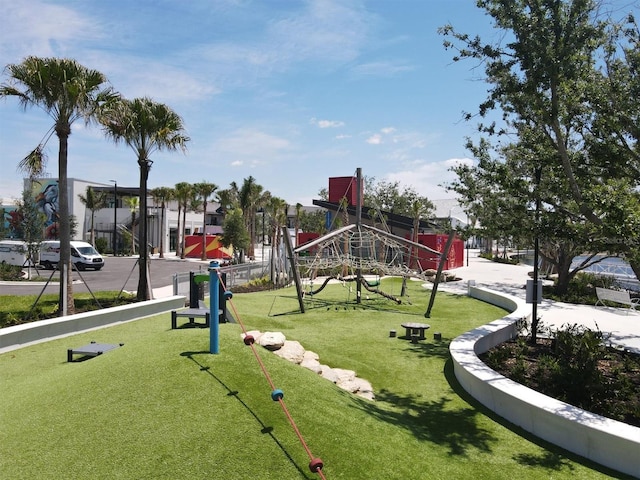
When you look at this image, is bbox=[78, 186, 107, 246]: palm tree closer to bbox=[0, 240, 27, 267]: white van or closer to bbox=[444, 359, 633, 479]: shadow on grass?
bbox=[0, 240, 27, 267]: white van

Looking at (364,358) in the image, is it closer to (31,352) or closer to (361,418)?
(361,418)

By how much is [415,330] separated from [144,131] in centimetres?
1157

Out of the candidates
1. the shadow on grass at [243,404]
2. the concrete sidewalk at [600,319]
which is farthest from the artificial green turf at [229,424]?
the concrete sidewalk at [600,319]

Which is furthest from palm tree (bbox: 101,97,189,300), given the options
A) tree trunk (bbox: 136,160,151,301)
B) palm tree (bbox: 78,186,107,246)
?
palm tree (bbox: 78,186,107,246)

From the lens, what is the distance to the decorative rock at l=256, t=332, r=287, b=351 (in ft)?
25.4

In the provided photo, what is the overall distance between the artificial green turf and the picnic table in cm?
262

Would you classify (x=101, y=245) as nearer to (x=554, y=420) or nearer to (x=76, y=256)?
(x=76, y=256)

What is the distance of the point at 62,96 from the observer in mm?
12430

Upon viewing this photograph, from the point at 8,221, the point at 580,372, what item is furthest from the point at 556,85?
the point at 8,221

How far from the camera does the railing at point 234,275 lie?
17.1 m

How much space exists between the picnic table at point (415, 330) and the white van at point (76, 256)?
92.3ft

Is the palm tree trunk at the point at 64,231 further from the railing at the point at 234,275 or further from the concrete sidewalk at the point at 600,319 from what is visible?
the concrete sidewalk at the point at 600,319

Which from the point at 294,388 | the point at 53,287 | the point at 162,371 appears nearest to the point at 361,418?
the point at 294,388

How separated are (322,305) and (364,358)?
22.3ft
